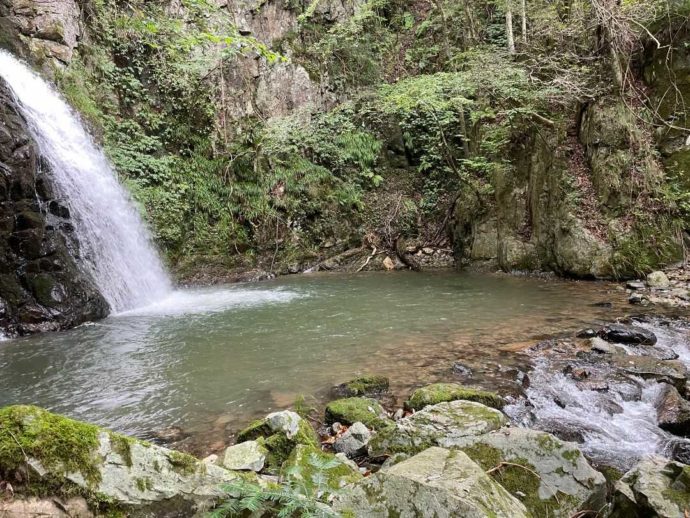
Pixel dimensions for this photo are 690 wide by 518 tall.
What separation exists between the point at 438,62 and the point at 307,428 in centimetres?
1754

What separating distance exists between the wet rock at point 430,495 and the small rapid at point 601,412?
69.0 inches

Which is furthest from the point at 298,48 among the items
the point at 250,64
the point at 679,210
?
the point at 679,210

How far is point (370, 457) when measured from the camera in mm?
3301

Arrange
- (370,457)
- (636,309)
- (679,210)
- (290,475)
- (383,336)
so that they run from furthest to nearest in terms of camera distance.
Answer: (679,210) < (636,309) < (383,336) < (370,457) < (290,475)

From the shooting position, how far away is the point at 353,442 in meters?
3.44

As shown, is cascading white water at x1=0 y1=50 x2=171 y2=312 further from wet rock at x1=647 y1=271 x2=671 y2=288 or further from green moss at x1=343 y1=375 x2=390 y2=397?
wet rock at x1=647 y1=271 x2=671 y2=288

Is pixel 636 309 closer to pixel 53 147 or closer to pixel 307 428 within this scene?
pixel 307 428

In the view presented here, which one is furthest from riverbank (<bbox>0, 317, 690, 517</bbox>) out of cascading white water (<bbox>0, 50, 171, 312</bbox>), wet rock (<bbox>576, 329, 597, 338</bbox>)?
cascading white water (<bbox>0, 50, 171, 312</bbox>)

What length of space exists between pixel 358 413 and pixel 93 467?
7.90 feet

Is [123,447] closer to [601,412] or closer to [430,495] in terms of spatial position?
[430,495]

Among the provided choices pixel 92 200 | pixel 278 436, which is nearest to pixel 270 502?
pixel 278 436

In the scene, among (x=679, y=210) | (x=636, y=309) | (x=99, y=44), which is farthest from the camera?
(x=99, y=44)

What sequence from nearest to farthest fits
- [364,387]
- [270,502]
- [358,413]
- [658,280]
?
1. [270,502]
2. [358,413]
3. [364,387]
4. [658,280]

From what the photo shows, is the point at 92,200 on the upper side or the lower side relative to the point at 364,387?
upper
